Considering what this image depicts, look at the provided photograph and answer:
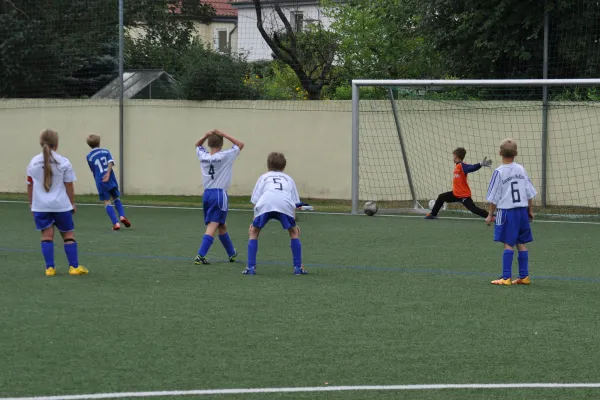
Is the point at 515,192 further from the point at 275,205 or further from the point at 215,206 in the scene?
the point at 215,206

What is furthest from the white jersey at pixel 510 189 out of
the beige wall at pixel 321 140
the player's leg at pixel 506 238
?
the beige wall at pixel 321 140

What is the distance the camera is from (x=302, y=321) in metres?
7.71

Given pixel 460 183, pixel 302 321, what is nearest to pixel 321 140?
pixel 460 183

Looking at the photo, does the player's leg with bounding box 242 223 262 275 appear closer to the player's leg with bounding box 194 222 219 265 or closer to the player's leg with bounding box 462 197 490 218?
the player's leg with bounding box 194 222 219 265

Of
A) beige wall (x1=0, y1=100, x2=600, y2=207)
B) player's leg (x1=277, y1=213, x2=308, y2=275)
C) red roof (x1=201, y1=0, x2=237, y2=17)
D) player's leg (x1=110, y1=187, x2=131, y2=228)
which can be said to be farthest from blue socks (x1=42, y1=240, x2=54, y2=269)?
red roof (x1=201, y1=0, x2=237, y2=17)

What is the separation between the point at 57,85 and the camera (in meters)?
23.0

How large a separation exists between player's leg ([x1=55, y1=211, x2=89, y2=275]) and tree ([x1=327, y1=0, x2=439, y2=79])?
13.7 m

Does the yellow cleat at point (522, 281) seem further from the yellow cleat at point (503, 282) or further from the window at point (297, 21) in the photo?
the window at point (297, 21)

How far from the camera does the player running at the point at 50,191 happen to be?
988cm

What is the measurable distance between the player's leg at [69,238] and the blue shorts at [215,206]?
156 centimetres

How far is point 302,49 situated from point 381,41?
21.5ft

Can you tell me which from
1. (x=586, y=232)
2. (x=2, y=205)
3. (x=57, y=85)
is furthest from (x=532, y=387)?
(x=57, y=85)

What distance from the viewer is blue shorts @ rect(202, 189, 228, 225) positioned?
1109 cm

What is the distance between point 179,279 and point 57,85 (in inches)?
560
